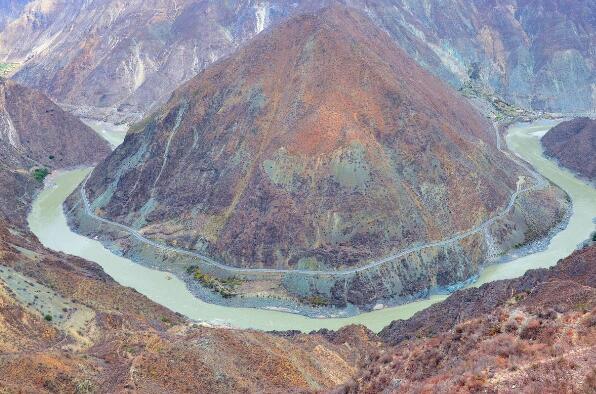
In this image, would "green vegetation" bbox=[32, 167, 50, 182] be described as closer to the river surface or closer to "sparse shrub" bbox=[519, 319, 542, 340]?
the river surface

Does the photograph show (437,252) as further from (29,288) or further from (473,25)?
(473,25)

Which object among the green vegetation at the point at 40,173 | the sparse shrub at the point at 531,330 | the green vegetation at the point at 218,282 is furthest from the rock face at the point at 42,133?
the sparse shrub at the point at 531,330

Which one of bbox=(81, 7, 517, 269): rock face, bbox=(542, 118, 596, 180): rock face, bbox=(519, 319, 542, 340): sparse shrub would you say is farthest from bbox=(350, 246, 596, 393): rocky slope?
bbox=(542, 118, 596, 180): rock face

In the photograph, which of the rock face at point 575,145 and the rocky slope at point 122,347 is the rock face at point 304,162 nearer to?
the rocky slope at point 122,347

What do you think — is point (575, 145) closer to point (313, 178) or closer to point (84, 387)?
point (313, 178)

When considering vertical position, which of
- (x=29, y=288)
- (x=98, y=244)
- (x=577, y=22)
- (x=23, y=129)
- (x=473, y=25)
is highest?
(x=23, y=129)

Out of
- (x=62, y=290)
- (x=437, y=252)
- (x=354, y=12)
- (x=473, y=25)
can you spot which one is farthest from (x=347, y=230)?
(x=473, y=25)
